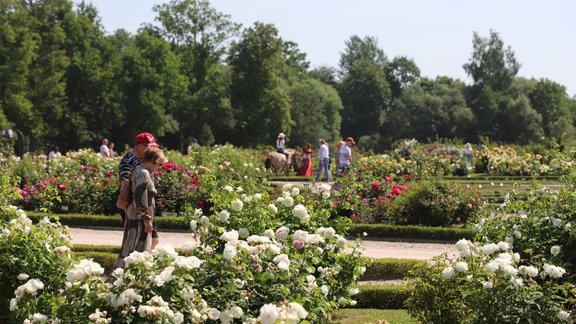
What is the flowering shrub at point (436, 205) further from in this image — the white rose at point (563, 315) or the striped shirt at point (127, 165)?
the white rose at point (563, 315)

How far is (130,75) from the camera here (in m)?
52.8

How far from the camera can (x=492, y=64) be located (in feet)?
234

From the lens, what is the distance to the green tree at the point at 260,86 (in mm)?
52094

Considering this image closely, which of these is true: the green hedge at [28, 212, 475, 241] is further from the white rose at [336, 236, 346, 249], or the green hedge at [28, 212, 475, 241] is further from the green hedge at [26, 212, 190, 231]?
the white rose at [336, 236, 346, 249]

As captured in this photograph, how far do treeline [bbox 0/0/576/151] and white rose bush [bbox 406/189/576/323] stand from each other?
3593 cm

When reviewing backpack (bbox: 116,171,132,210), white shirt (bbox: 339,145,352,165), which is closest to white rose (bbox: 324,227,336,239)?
backpack (bbox: 116,171,132,210)

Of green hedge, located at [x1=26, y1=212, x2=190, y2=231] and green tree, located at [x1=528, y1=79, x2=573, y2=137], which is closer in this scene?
green hedge, located at [x1=26, y1=212, x2=190, y2=231]

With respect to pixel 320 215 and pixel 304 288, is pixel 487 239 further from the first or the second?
pixel 304 288

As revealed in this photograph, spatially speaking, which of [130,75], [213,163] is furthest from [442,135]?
[213,163]

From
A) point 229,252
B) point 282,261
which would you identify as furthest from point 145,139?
point 282,261

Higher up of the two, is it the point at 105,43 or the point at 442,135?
the point at 105,43

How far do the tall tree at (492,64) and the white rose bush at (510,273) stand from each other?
65898 millimetres

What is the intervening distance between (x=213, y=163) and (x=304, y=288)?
1295 cm

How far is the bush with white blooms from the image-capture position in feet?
15.2
